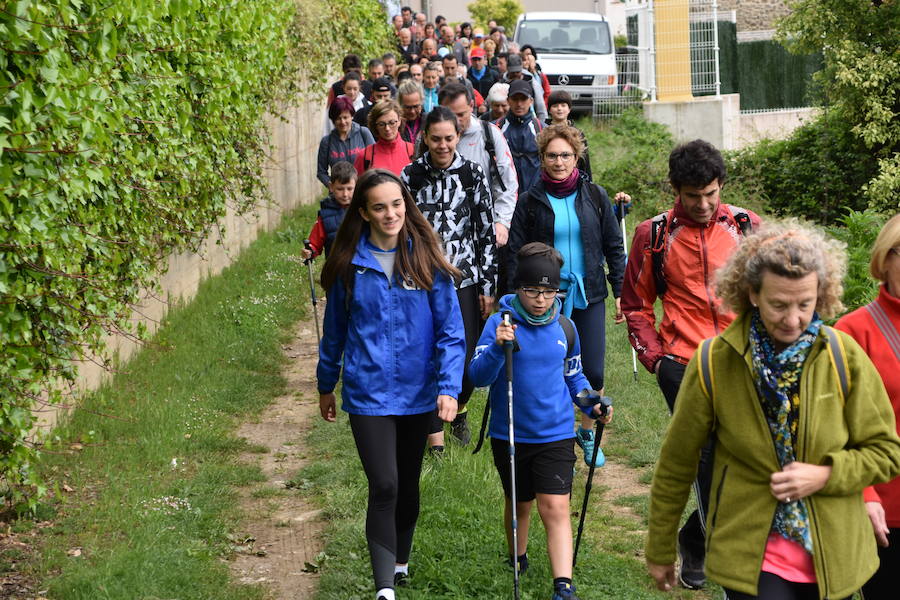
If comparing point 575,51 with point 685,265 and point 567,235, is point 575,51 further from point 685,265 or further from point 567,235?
point 685,265

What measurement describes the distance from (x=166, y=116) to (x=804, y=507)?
6146 mm

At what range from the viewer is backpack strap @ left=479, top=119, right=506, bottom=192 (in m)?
8.42

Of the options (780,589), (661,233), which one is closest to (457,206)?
(661,233)

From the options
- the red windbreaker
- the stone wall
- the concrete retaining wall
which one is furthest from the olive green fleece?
the stone wall

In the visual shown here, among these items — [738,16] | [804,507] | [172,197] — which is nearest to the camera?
[804,507]

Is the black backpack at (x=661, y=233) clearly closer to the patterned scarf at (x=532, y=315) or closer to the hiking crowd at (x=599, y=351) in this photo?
the hiking crowd at (x=599, y=351)

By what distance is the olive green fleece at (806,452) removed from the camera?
3.46 m

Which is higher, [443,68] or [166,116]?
[443,68]

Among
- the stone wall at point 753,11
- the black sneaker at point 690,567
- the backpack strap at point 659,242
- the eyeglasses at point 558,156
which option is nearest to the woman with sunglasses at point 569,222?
the eyeglasses at point 558,156

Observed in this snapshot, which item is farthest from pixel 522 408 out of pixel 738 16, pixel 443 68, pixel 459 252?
pixel 738 16

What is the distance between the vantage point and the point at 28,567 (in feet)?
19.7

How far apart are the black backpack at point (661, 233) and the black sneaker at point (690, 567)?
1.27 m

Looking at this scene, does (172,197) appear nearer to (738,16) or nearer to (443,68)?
(443,68)

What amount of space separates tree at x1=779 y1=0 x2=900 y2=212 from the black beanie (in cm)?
1160
